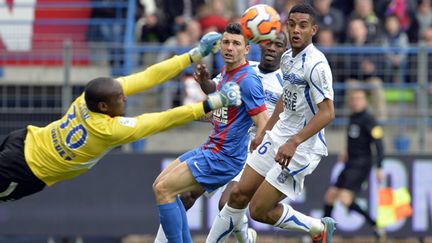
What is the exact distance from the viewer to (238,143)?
38.1 ft

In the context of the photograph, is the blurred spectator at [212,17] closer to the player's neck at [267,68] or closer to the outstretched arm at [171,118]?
the player's neck at [267,68]

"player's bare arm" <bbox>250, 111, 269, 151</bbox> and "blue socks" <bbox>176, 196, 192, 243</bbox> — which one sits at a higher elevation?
"player's bare arm" <bbox>250, 111, 269, 151</bbox>

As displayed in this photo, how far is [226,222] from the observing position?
11.5 meters

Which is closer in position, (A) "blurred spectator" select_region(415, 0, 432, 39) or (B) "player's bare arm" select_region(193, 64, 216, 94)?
(B) "player's bare arm" select_region(193, 64, 216, 94)

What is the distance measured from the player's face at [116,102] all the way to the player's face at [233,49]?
1.39m

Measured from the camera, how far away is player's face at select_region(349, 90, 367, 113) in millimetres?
16469

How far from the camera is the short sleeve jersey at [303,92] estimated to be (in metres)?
10.6

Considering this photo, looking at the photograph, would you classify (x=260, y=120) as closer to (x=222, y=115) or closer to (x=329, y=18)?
(x=222, y=115)

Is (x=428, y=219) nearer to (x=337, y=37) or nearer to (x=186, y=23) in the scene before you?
(x=337, y=37)

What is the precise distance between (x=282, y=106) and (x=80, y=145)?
7.01 feet

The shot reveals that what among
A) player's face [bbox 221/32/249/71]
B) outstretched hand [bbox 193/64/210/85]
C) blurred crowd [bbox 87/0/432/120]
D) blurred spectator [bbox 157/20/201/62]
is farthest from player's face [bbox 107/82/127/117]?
blurred spectator [bbox 157/20/201/62]

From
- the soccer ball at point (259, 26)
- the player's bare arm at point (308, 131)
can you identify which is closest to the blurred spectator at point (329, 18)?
the soccer ball at point (259, 26)

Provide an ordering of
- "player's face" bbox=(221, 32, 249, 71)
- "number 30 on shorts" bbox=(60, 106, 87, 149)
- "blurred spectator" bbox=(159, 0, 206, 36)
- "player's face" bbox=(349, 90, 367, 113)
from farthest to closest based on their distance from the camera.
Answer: "blurred spectator" bbox=(159, 0, 206, 36) → "player's face" bbox=(349, 90, 367, 113) → "player's face" bbox=(221, 32, 249, 71) → "number 30 on shorts" bbox=(60, 106, 87, 149)

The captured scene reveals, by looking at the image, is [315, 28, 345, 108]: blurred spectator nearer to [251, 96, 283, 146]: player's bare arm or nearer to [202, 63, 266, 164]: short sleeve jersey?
[202, 63, 266, 164]: short sleeve jersey
